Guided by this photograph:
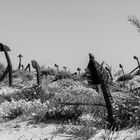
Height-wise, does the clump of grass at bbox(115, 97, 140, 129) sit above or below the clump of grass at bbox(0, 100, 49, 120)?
above

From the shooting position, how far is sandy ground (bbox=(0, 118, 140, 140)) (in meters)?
5.59

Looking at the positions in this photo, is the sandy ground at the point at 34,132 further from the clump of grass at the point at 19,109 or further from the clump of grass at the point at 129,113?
the clump of grass at the point at 19,109

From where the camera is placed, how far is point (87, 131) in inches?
225

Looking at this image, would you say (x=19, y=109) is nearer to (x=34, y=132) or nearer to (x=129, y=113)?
(x=34, y=132)

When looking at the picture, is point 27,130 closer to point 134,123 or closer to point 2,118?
point 2,118

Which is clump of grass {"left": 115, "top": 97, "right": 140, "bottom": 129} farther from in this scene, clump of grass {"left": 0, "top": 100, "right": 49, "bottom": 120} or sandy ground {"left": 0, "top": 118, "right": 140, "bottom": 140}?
clump of grass {"left": 0, "top": 100, "right": 49, "bottom": 120}

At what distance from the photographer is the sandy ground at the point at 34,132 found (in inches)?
220

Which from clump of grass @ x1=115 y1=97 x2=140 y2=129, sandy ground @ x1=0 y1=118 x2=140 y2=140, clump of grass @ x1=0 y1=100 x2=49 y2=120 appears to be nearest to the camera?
sandy ground @ x1=0 y1=118 x2=140 y2=140

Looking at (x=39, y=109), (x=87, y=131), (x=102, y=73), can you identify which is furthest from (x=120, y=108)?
(x=39, y=109)

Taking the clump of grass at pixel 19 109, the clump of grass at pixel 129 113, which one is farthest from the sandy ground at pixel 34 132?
the clump of grass at pixel 19 109

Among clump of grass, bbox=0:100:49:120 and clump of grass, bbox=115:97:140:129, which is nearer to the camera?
clump of grass, bbox=115:97:140:129

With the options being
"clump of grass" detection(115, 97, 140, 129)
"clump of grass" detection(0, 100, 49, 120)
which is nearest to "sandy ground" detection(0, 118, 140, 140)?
"clump of grass" detection(115, 97, 140, 129)

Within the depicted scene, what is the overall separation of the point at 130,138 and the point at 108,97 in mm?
781

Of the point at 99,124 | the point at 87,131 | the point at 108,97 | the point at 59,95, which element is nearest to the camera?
the point at 108,97
